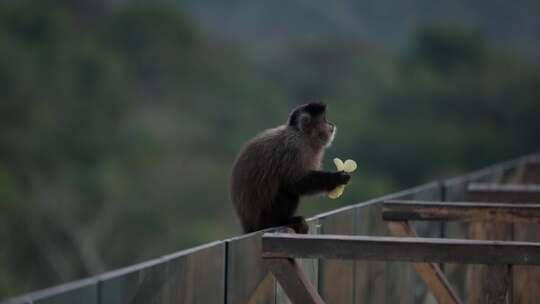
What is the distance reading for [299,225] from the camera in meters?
7.36

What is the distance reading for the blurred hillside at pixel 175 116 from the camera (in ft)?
170

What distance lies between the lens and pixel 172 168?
61094mm

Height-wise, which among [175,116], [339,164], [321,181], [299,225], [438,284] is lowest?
[438,284]

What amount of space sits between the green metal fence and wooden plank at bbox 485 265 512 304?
3.59 ft

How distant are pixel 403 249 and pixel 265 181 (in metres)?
2.41

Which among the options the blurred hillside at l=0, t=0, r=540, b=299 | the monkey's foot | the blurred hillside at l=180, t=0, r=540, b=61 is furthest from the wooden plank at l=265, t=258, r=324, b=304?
the blurred hillside at l=180, t=0, r=540, b=61

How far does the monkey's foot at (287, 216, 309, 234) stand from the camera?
7.20 meters

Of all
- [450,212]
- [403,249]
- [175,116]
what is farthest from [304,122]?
[175,116]

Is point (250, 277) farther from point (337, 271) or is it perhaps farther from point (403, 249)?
point (337, 271)

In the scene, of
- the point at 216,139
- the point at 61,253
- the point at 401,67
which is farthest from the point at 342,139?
the point at 61,253

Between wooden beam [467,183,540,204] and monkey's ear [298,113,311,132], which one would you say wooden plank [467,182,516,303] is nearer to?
wooden beam [467,183,540,204]

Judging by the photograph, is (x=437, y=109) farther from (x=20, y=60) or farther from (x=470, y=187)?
(x=470, y=187)

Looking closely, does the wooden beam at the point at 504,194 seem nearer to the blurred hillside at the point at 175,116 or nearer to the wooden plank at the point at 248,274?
the wooden plank at the point at 248,274

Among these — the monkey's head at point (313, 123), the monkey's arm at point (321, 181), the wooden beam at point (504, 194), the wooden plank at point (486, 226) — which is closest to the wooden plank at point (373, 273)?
the monkey's arm at point (321, 181)
